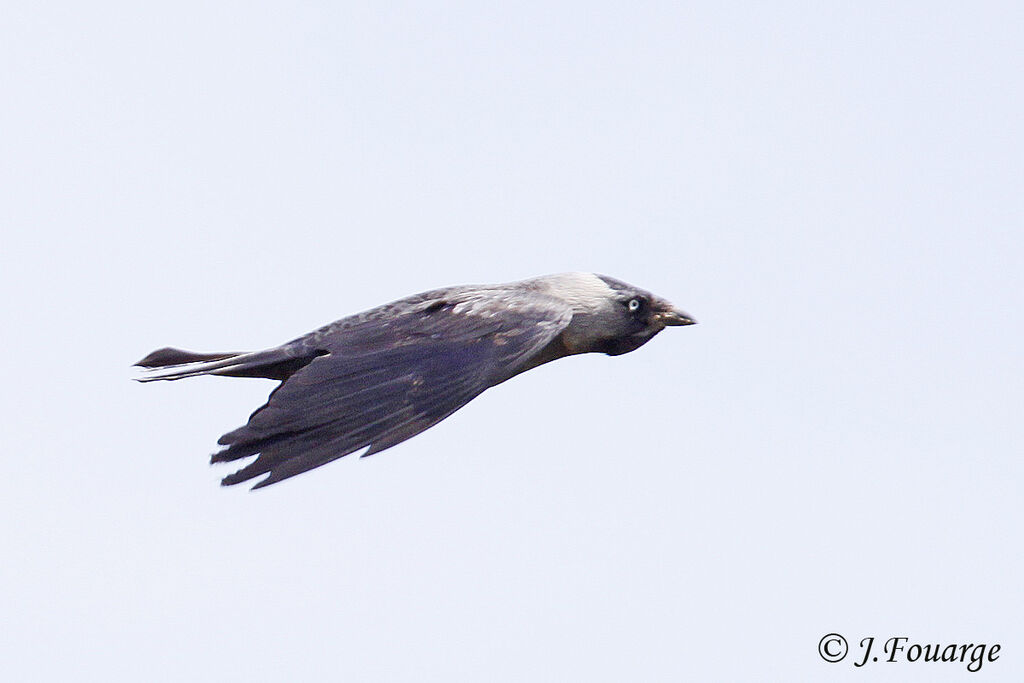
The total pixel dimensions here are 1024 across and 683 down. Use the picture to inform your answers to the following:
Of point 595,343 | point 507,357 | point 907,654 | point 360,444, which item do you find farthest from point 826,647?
point 360,444

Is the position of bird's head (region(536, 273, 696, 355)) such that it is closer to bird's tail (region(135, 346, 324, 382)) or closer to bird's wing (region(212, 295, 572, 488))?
bird's wing (region(212, 295, 572, 488))

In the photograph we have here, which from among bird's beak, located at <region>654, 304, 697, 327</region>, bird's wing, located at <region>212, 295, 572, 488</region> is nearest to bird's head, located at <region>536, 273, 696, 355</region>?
bird's beak, located at <region>654, 304, 697, 327</region>

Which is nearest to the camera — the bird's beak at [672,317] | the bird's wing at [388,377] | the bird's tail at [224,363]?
the bird's wing at [388,377]

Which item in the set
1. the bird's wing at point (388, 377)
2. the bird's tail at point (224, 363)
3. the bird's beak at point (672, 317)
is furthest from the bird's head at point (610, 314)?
the bird's tail at point (224, 363)

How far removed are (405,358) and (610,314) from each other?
6.09ft

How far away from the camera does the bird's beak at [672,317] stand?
34.3 feet

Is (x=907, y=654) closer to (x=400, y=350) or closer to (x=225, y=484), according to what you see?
(x=400, y=350)

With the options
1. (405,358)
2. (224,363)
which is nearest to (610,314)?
(405,358)

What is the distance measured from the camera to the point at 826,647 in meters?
10.9

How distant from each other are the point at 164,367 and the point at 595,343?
2.60m

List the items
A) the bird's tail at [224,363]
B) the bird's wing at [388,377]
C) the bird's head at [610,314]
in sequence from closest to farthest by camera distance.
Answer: the bird's wing at [388,377], the bird's tail at [224,363], the bird's head at [610,314]

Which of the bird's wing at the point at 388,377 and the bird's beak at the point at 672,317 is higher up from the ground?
the bird's wing at the point at 388,377

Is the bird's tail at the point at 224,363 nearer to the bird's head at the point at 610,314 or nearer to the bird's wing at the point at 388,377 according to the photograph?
the bird's wing at the point at 388,377

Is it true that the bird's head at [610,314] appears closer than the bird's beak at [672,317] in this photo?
Yes
